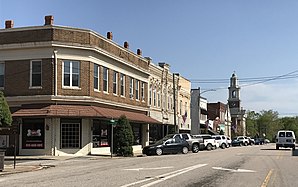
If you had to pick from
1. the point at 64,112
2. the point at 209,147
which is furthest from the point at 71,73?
the point at 209,147

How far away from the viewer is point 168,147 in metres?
36.7

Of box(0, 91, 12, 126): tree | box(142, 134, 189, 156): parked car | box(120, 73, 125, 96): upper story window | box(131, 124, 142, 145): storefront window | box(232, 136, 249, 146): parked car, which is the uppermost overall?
box(120, 73, 125, 96): upper story window

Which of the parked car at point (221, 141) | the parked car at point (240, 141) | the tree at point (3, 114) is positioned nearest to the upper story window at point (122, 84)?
the parked car at point (221, 141)

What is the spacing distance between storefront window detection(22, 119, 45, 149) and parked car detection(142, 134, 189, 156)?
855 centimetres

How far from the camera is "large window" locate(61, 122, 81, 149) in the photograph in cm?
3247

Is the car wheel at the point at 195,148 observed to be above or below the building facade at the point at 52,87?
below

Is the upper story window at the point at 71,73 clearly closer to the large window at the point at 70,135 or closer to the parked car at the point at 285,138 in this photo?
the large window at the point at 70,135

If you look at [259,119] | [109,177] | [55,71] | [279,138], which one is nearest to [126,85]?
[55,71]

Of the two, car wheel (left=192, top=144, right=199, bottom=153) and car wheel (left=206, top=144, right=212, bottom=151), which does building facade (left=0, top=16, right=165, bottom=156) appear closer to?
car wheel (left=192, top=144, right=199, bottom=153)

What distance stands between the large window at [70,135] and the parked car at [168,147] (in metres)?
6.08

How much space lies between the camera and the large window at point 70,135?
1278 inches

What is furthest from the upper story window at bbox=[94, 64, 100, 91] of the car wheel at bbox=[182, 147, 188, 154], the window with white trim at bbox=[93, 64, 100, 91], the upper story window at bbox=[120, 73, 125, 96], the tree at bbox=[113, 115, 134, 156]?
the car wheel at bbox=[182, 147, 188, 154]

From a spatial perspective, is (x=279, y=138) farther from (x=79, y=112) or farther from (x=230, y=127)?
(x=230, y=127)

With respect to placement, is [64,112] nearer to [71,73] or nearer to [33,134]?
[33,134]
